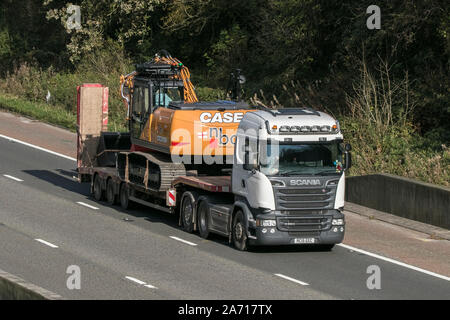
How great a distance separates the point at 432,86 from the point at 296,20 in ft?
28.4

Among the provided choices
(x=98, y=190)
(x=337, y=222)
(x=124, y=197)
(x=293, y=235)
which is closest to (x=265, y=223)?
(x=293, y=235)

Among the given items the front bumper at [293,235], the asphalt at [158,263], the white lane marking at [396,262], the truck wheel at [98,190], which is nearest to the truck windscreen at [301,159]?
the front bumper at [293,235]

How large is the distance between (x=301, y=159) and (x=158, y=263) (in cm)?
380

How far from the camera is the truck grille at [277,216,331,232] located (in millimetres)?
20797

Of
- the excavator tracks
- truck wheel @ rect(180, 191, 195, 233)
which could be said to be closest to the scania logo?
truck wheel @ rect(180, 191, 195, 233)

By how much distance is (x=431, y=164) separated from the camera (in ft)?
89.4

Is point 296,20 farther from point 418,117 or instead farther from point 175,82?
point 175,82

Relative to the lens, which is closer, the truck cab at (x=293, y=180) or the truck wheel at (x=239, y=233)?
the truck cab at (x=293, y=180)

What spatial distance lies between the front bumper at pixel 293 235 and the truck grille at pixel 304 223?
21 mm

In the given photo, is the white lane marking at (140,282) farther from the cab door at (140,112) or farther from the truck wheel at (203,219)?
the cab door at (140,112)

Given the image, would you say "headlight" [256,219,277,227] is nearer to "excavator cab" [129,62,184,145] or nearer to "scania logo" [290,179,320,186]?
"scania logo" [290,179,320,186]

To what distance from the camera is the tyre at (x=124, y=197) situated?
26688 millimetres
